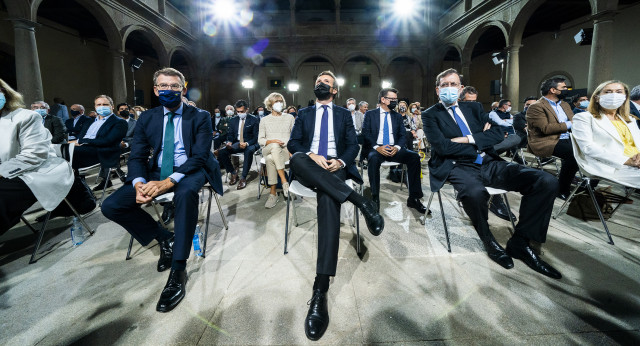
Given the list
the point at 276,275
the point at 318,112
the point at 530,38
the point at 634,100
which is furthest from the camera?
the point at 530,38

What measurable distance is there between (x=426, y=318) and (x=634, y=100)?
4786 millimetres

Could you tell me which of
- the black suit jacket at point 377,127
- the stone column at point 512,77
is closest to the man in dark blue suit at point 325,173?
the black suit jacket at point 377,127

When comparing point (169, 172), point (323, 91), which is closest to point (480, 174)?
point (323, 91)

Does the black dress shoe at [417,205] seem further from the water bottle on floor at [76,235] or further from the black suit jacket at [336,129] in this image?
the water bottle on floor at [76,235]

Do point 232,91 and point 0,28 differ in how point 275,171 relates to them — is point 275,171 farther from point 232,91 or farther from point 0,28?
point 232,91

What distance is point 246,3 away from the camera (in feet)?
50.2

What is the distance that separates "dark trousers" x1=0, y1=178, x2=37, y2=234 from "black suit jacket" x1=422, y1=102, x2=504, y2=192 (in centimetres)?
340

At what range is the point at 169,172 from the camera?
2240 mm

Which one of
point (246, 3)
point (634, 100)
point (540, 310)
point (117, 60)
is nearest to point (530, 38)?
point (634, 100)

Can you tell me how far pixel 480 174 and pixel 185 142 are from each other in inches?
102

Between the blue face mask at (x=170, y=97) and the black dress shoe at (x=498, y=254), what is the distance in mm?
2725

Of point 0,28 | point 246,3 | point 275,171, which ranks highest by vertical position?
point 246,3

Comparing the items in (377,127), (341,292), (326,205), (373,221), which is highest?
(377,127)

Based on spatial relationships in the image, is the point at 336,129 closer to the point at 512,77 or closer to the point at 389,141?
the point at 389,141
